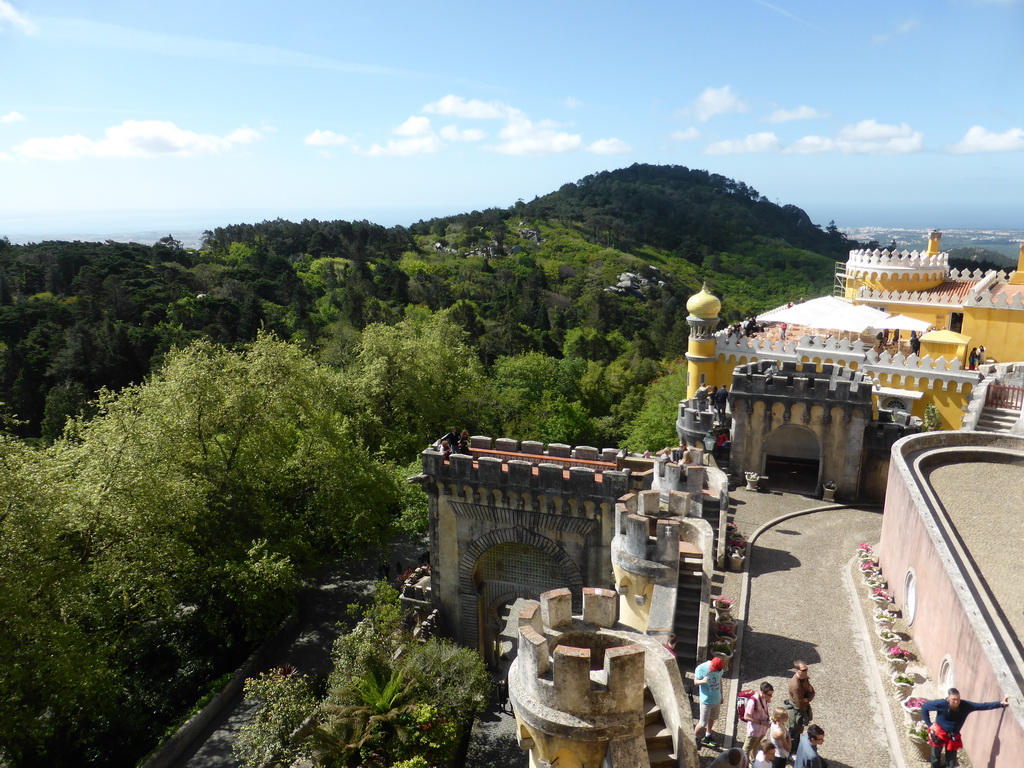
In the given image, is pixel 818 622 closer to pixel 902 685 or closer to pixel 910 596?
pixel 910 596

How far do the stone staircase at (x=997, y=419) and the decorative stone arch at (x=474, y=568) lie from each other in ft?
42.8

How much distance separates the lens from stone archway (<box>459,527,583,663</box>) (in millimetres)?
20609

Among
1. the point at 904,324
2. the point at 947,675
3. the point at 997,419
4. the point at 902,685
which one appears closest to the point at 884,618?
the point at 902,685

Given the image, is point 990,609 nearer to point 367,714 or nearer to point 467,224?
point 367,714

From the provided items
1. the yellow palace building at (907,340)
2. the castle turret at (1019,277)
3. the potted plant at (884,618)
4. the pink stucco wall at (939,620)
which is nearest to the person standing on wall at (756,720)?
the pink stucco wall at (939,620)

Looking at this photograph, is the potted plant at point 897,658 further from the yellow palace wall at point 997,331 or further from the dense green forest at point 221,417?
the yellow palace wall at point 997,331

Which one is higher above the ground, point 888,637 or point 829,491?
point 888,637

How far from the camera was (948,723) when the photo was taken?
30.3 ft

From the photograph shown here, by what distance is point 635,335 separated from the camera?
73.1 m

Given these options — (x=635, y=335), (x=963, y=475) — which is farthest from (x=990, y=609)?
(x=635, y=335)

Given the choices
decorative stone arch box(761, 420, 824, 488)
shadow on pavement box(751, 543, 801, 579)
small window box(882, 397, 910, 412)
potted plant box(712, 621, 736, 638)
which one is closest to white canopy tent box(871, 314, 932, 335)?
small window box(882, 397, 910, 412)

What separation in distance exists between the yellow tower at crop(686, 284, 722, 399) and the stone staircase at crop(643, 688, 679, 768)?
2199 cm

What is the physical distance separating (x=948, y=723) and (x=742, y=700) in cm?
286

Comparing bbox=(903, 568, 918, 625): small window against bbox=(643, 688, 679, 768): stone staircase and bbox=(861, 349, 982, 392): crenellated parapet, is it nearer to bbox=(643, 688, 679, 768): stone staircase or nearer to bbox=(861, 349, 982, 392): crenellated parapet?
bbox=(643, 688, 679, 768): stone staircase
